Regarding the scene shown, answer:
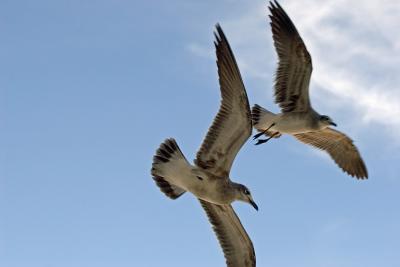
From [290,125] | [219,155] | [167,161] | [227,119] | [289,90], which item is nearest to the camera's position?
[227,119]

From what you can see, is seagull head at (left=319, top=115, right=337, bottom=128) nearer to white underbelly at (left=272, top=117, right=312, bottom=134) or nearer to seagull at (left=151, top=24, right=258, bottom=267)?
white underbelly at (left=272, top=117, right=312, bottom=134)

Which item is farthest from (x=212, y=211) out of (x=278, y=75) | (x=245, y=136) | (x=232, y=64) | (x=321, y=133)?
(x=321, y=133)

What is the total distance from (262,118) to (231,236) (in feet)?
11.6

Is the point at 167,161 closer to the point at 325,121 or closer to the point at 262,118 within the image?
the point at 262,118

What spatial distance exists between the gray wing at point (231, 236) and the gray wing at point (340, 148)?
570 centimetres

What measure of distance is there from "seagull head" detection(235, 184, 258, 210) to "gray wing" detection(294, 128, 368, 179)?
19.8 feet

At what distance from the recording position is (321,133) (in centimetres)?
1766

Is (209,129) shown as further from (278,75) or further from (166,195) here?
(278,75)

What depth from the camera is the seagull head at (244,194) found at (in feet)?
38.7

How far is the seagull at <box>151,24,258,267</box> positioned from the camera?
11.3 metres

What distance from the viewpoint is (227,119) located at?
1140 centimetres

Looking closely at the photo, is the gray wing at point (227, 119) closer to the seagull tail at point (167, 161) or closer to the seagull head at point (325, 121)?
the seagull tail at point (167, 161)

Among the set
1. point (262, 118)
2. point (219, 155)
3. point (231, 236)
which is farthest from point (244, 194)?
point (262, 118)

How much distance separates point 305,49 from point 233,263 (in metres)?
5.13
